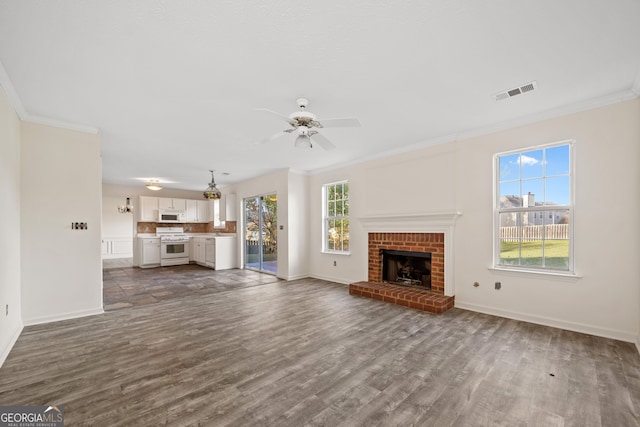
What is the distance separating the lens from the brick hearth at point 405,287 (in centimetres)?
412

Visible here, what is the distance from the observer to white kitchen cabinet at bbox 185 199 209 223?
383 inches

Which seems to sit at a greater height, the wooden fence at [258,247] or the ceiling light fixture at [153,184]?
the ceiling light fixture at [153,184]

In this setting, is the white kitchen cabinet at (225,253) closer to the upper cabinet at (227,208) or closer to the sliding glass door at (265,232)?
the upper cabinet at (227,208)

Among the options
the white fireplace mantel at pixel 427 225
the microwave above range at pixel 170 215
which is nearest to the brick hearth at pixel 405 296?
the white fireplace mantel at pixel 427 225

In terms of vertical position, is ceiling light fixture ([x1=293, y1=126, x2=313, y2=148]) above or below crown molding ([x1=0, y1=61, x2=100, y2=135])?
below

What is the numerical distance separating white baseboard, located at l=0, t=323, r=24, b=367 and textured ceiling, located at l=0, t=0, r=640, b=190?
2530 millimetres

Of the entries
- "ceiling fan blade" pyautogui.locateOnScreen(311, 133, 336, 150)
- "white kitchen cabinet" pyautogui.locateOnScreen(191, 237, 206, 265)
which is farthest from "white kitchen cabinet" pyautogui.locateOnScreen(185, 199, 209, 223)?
"ceiling fan blade" pyautogui.locateOnScreen(311, 133, 336, 150)

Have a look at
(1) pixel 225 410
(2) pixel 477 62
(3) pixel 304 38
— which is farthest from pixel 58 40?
(2) pixel 477 62

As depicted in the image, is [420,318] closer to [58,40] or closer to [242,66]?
[242,66]

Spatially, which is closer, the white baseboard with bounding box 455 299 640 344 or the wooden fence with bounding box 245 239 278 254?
the white baseboard with bounding box 455 299 640 344

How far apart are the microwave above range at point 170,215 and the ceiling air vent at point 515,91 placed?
30.7 feet

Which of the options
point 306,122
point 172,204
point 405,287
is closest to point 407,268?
point 405,287

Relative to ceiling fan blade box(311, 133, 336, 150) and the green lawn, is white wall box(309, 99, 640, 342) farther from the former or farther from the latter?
ceiling fan blade box(311, 133, 336, 150)

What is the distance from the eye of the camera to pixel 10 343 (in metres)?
2.86
